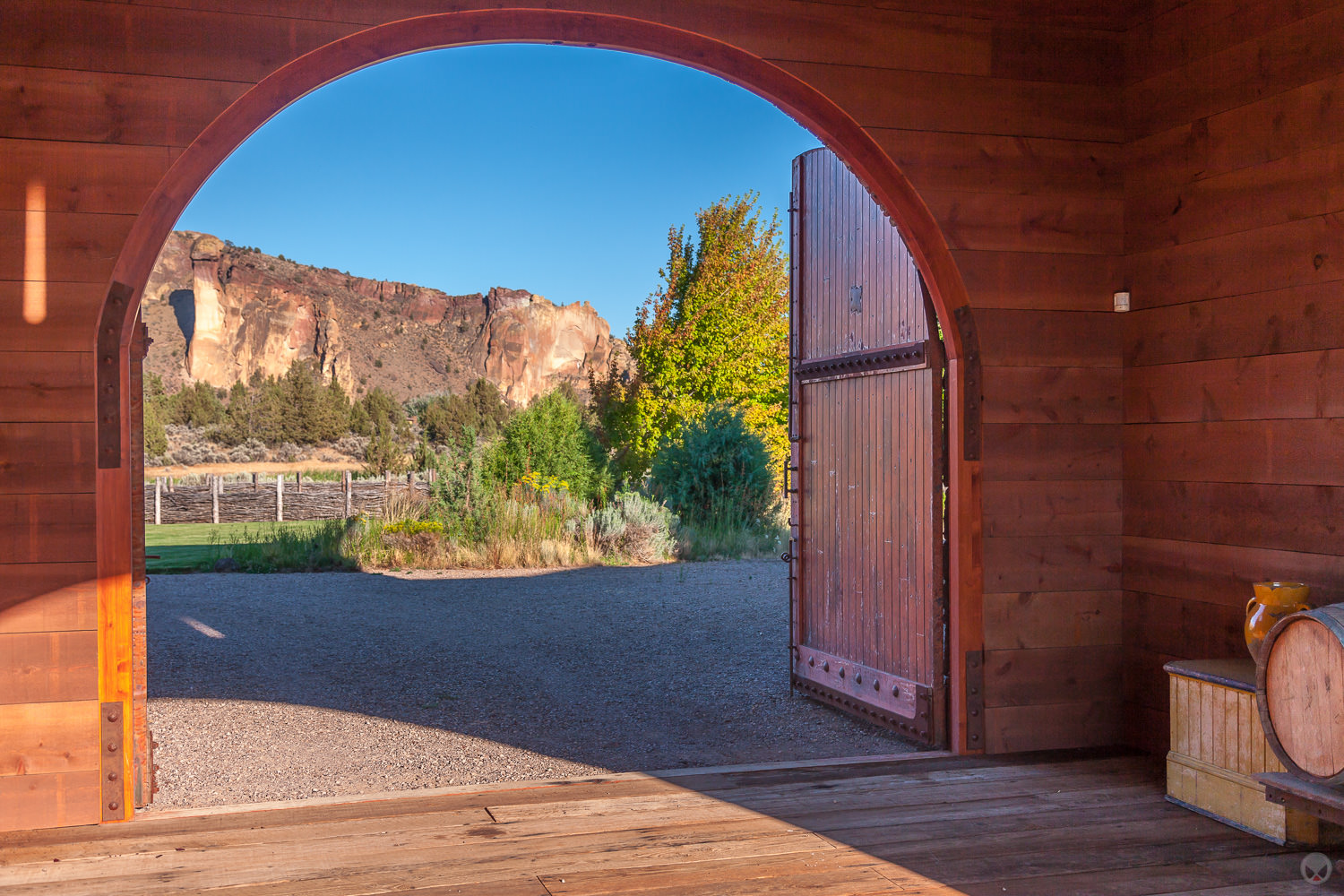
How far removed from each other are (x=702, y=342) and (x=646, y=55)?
1274 centimetres

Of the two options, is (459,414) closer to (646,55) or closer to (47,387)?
(646,55)

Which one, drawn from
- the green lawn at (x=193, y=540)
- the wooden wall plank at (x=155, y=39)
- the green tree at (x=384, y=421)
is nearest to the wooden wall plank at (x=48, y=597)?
the wooden wall plank at (x=155, y=39)

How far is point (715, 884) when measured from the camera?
8.39 ft

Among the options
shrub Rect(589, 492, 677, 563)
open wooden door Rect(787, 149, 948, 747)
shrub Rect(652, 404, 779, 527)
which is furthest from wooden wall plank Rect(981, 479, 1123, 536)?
shrub Rect(652, 404, 779, 527)

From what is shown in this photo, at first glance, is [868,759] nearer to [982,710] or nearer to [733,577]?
[982,710]

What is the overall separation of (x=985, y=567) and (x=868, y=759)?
33.8 inches

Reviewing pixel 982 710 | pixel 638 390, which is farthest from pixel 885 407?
pixel 638 390

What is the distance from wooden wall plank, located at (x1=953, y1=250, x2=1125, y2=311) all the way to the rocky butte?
128 feet

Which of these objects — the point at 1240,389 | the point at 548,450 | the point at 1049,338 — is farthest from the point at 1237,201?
the point at 548,450

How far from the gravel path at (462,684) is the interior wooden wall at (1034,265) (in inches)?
42.9

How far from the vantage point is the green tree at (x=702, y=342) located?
1631cm

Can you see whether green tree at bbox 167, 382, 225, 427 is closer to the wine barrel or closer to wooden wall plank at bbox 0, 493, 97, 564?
wooden wall plank at bbox 0, 493, 97, 564

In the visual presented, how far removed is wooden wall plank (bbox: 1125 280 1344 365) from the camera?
315 cm

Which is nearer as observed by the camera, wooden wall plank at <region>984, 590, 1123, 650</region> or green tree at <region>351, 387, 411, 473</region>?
wooden wall plank at <region>984, 590, 1123, 650</region>
